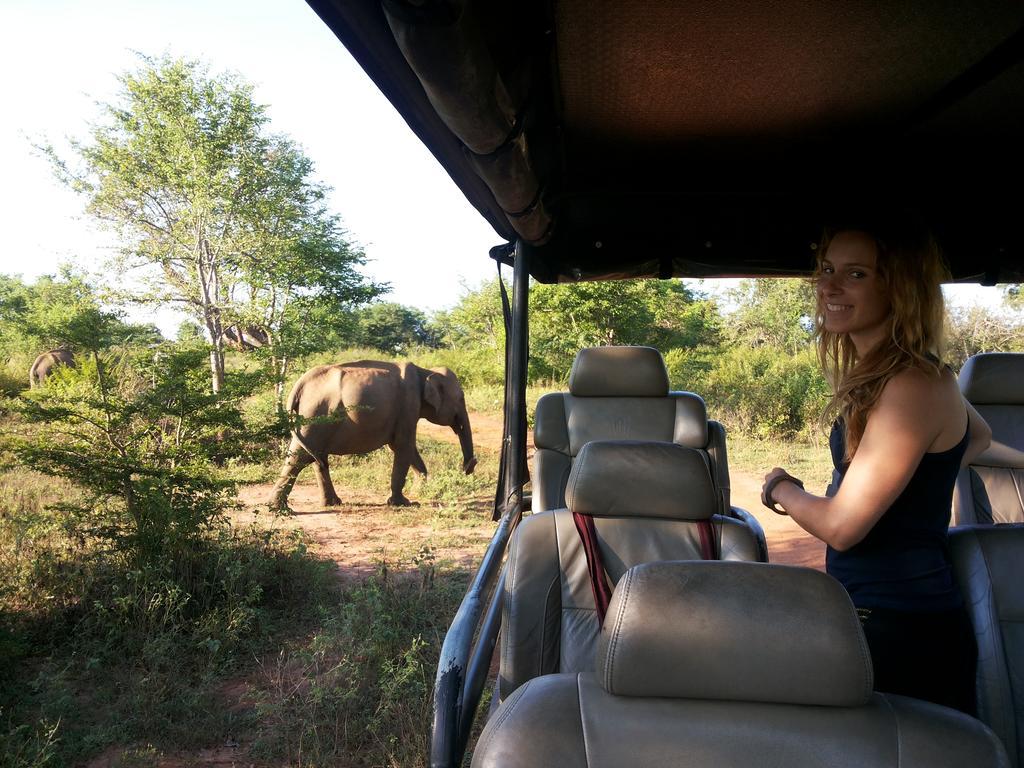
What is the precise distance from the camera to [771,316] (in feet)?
72.5

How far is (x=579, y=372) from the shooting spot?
18.7 feet

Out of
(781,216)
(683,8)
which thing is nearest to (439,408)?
(781,216)

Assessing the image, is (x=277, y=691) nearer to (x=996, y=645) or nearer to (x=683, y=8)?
(x=996, y=645)

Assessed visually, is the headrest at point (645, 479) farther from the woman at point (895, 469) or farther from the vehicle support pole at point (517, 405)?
the vehicle support pole at point (517, 405)

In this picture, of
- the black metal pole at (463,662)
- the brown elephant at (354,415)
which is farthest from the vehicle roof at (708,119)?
the brown elephant at (354,415)

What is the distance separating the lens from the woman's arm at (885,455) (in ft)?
4.92

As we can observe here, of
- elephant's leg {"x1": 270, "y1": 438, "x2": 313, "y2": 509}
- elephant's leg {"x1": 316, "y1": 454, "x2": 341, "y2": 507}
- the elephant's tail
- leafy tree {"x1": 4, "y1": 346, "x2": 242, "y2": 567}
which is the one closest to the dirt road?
elephant's leg {"x1": 316, "y1": 454, "x2": 341, "y2": 507}

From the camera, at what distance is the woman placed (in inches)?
60.1

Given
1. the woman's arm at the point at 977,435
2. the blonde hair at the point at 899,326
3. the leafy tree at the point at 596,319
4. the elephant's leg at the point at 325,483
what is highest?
the leafy tree at the point at 596,319

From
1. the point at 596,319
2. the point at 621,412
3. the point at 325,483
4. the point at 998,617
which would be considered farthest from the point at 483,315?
the point at 998,617

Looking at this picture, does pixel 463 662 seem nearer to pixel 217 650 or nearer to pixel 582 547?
pixel 582 547

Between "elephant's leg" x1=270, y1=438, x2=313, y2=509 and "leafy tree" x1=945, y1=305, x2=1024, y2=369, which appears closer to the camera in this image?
"elephant's leg" x1=270, y1=438, x2=313, y2=509

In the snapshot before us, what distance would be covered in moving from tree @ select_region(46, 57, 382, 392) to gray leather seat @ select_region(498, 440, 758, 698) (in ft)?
39.1

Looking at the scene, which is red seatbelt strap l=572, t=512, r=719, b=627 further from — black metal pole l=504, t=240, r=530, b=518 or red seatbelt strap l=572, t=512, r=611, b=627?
black metal pole l=504, t=240, r=530, b=518
